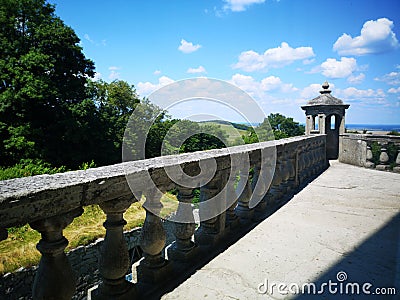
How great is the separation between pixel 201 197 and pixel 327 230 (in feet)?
5.08

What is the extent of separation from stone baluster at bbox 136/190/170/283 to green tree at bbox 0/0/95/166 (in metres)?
16.1

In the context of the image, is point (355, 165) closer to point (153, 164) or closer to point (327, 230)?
point (327, 230)

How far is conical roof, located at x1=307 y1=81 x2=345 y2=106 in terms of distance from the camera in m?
9.84

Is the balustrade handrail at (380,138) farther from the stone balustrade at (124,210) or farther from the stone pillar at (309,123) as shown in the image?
the stone balustrade at (124,210)

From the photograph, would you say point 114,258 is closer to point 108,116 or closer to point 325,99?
point 325,99

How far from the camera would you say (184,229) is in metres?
2.32

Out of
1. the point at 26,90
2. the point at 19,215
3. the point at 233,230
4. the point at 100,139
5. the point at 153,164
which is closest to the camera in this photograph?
the point at 19,215

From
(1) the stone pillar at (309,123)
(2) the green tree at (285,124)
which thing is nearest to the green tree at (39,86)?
(1) the stone pillar at (309,123)

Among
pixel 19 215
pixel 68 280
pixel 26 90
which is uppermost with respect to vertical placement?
pixel 26 90

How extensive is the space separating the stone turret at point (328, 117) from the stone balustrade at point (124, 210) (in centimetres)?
716

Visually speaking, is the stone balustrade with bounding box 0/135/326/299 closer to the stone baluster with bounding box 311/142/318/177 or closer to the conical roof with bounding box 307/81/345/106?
the stone baluster with bounding box 311/142/318/177

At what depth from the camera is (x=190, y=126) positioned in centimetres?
1400

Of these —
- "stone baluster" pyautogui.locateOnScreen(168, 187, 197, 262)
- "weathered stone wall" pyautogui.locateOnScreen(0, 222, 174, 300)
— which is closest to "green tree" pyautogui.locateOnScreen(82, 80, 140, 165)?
"weathered stone wall" pyautogui.locateOnScreen(0, 222, 174, 300)

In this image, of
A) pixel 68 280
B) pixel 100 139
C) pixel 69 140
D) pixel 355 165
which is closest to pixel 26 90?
pixel 69 140
